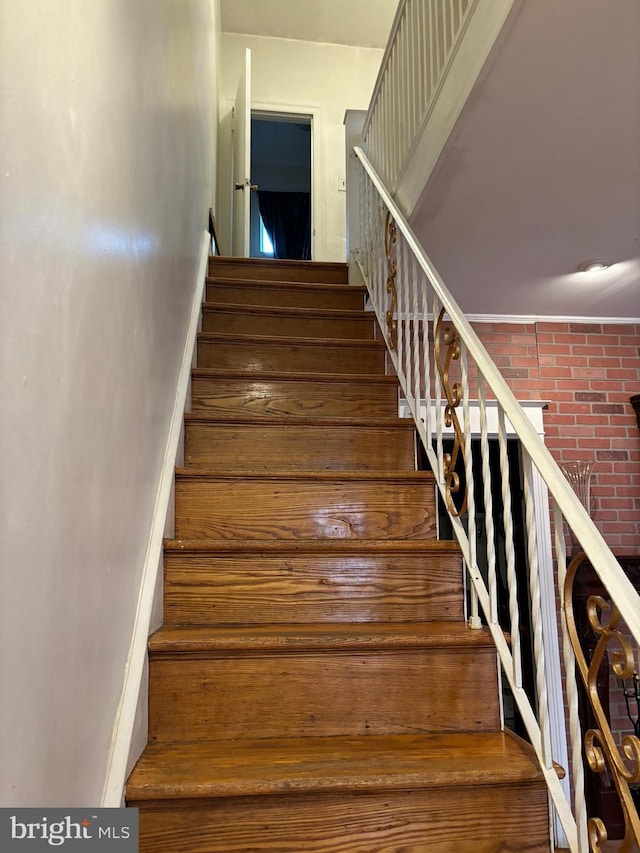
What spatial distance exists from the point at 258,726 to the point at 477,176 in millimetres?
1777

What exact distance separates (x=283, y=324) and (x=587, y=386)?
161 centimetres

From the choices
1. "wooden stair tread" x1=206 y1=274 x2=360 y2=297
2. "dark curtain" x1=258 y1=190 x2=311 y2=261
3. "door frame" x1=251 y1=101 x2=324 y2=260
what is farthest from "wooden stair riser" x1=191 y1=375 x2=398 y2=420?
"dark curtain" x1=258 y1=190 x2=311 y2=261

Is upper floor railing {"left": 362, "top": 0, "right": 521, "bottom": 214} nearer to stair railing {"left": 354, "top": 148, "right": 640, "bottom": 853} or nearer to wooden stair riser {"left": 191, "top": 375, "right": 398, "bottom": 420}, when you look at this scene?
stair railing {"left": 354, "top": 148, "right": 640, "bottom": 853}

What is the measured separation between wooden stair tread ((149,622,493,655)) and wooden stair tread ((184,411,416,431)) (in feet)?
2.58

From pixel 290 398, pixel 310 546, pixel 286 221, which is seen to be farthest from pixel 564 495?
pixel 286 221

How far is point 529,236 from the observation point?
2463mm

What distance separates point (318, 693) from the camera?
1.42m

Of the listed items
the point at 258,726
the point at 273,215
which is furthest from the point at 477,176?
the point at 273,215

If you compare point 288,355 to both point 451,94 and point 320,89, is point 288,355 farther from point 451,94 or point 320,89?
point 320,89

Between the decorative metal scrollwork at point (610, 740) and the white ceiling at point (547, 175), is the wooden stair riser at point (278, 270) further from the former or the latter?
the decorative metal scrollwork at point (610, 740)

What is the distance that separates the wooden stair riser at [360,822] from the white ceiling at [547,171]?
1675 millimetres

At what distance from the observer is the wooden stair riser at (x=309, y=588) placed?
5.41 ft

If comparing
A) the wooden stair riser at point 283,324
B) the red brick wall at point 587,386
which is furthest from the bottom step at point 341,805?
the red brick wall at point 587,386

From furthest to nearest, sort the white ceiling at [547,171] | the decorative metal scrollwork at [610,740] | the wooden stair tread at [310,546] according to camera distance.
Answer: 1. the wooden stair tread at [310,546]
2. the white ceiling at [547,171]
3. the decorative metal scrollwork at [610,740]
